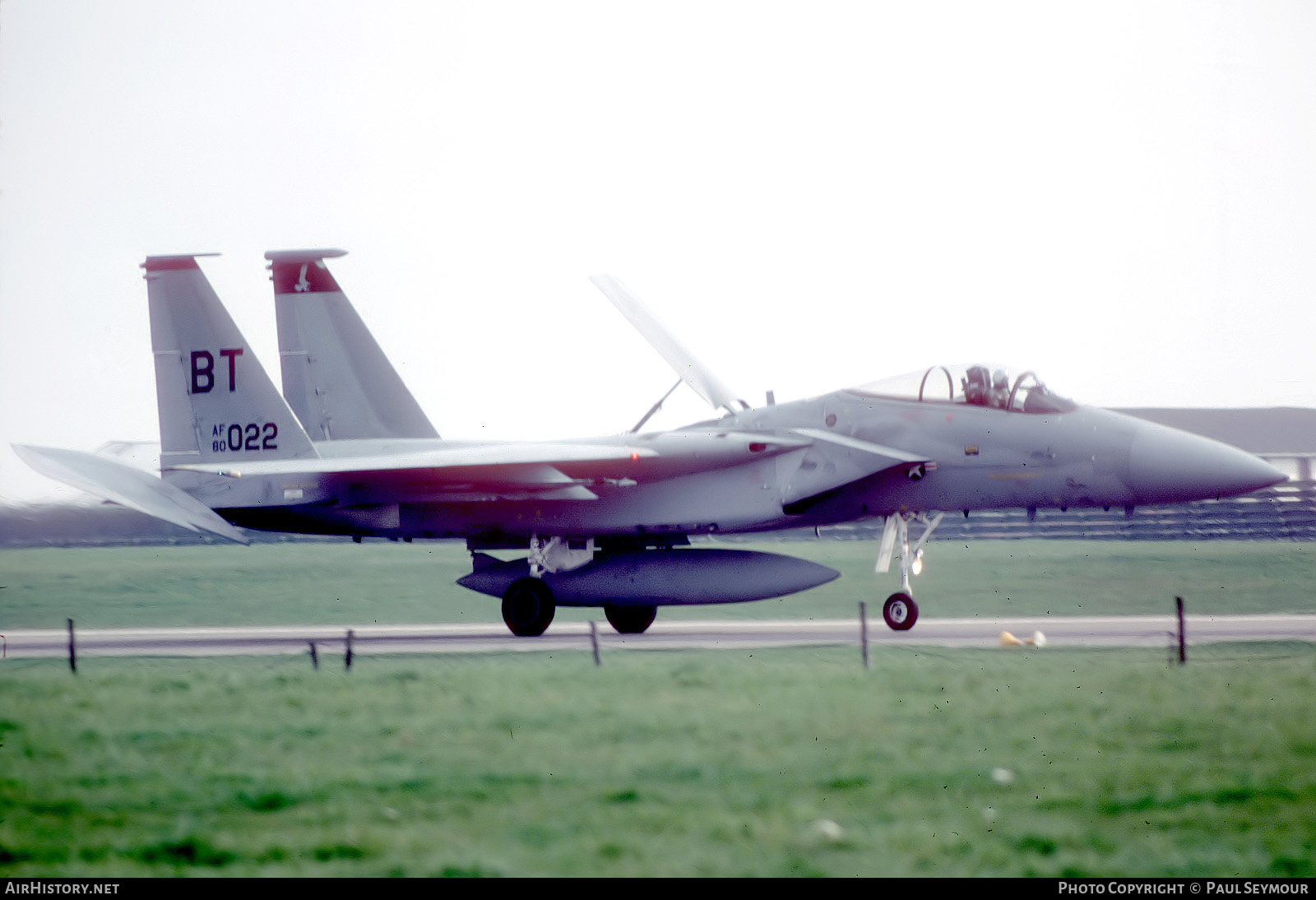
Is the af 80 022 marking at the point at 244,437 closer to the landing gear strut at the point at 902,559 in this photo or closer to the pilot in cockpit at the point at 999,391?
the landing gear strut at the point at 902,559

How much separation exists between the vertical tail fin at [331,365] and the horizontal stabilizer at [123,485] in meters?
5.24

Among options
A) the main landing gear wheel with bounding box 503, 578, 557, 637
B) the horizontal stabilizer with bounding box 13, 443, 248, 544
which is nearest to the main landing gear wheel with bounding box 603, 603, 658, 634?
the main landing gear wheel with bounding box 503, 578, 557, 637

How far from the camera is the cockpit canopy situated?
16.6m

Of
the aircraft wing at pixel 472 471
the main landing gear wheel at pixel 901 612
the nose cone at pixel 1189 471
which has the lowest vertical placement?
the main landing gear wheel at pixel 901 612

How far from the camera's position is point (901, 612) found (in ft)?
54.7

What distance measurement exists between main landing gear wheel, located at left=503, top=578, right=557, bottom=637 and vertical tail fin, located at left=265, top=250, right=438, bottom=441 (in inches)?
133

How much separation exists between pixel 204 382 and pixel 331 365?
2014 mm

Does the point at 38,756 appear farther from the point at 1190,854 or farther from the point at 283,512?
the point at 283,512

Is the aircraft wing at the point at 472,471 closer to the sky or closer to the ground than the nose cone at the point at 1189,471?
closer to the sky

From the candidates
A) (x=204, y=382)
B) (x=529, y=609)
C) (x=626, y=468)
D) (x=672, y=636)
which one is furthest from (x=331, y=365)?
(x=672, y=636)

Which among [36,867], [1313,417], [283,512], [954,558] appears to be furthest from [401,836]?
[1313,417]

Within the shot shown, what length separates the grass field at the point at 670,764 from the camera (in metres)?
6.60

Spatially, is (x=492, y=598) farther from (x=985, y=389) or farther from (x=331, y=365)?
(x=985, y=389)

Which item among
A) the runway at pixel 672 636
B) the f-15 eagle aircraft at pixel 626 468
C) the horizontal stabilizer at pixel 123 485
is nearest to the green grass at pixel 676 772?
the horizontal stabilizer at pixel 123 485
